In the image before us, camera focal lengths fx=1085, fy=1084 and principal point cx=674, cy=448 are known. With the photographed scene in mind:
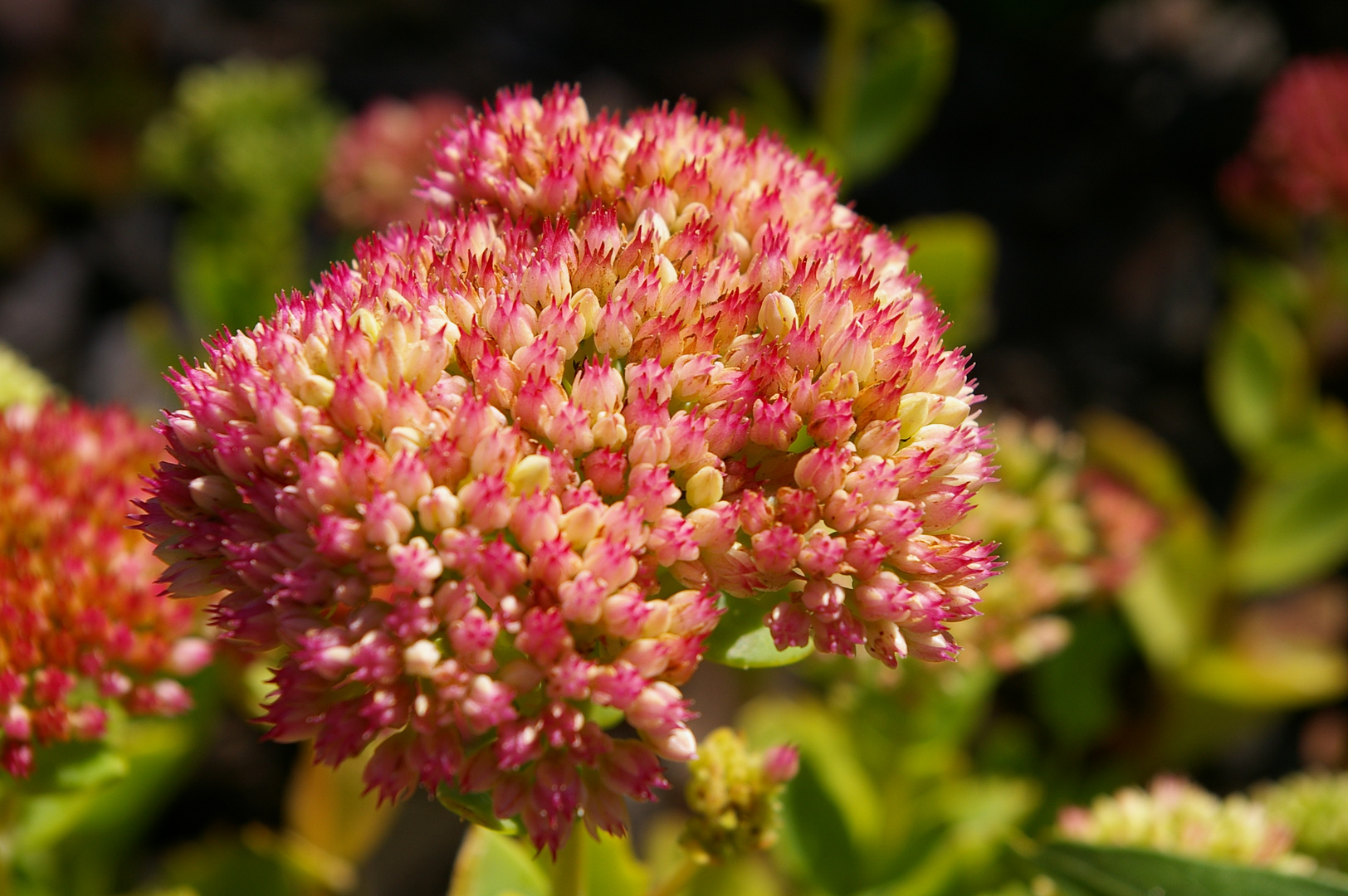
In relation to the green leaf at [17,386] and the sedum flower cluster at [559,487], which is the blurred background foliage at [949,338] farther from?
the sedum flower cluster at [559,487]

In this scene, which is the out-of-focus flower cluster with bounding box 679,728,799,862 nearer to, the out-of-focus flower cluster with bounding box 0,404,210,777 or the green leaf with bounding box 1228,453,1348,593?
the out-of-focus flower cluster with bounding box 0,404,210,777

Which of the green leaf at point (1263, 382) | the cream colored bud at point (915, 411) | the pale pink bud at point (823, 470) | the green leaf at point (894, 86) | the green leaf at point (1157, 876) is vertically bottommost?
the green leaf at point (1157, 876)

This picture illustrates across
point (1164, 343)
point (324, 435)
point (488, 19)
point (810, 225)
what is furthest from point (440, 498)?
point (488, 19)

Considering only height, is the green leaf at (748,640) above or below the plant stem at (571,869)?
above

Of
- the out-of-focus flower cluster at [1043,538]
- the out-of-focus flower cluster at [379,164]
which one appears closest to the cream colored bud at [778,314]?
the out-of-focus flower cluster at [1043,538]

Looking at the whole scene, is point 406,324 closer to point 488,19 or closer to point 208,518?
point 208,518

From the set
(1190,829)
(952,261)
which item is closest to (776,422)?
(1190,829)
